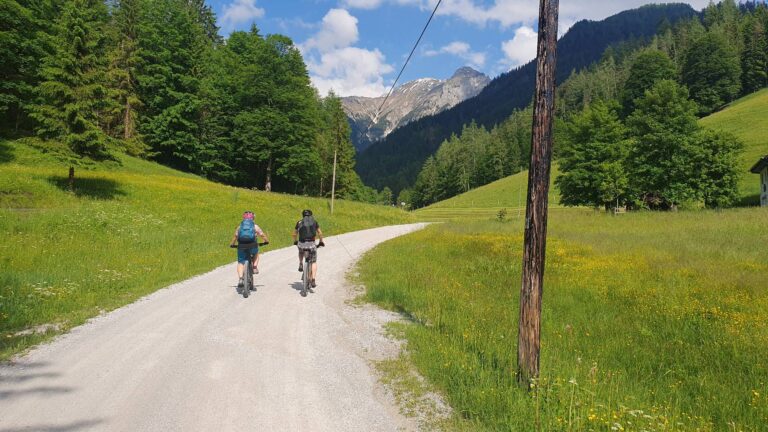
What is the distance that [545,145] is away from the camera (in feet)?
17.0

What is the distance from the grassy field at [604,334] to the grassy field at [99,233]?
6857 mm

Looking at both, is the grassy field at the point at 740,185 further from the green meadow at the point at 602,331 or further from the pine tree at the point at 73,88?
the pine tree at the point at 73,88

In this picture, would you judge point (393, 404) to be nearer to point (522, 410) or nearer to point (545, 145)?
point (522, 410)

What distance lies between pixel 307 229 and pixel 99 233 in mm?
12337

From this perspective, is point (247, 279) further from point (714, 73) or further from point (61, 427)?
point (714, 73)

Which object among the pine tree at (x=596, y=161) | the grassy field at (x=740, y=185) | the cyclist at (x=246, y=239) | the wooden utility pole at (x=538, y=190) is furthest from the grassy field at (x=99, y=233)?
the grassy field at (x=740, y=185)

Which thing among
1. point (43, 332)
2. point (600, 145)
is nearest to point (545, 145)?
point (43, 332)

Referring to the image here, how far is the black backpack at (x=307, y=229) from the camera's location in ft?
39.4

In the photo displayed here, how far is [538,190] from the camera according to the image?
5.16m

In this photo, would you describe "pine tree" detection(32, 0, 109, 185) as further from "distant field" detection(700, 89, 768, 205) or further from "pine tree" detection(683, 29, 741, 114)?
"pine tree" detection(683, 29, 741, 114)

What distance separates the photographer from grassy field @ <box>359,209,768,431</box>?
15.3 feet

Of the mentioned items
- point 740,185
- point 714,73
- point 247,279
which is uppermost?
point 714,73

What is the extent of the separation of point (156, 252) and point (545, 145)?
1612 centimetres

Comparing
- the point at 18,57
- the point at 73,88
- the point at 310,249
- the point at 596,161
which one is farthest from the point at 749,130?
the point at 18,57
